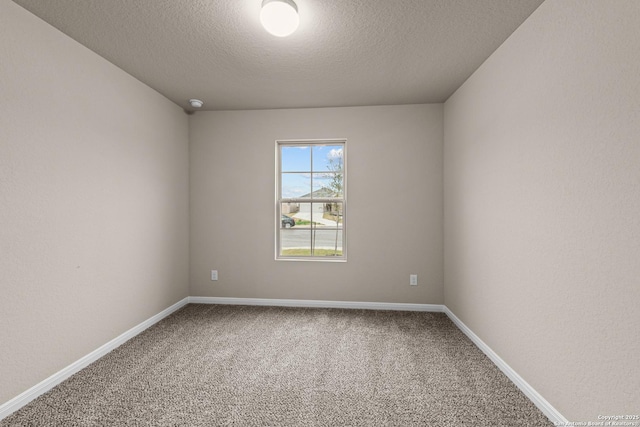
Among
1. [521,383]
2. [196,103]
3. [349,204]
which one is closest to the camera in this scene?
[521,383]

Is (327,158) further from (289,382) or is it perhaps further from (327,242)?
(289,382)

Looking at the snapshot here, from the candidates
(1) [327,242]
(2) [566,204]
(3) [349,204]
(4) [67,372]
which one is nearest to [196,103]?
(3) [349,204]

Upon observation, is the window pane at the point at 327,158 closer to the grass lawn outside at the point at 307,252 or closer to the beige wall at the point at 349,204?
the beige wall at the point at 349,204

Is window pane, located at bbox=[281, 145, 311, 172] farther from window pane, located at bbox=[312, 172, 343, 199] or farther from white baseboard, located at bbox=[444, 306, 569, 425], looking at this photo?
white baseboard, located at bbox=[444, 306, 569, 425]

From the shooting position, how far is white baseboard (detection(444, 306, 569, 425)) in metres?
1.63

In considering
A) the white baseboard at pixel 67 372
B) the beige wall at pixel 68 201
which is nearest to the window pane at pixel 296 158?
the beige wall at pixel 68 201

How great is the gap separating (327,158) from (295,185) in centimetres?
54

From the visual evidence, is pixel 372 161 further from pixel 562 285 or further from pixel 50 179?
pixel 50 179

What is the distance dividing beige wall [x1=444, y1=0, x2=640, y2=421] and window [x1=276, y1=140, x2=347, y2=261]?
5.38 ft

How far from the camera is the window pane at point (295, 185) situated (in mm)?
3686

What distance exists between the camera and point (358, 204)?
3.53 m

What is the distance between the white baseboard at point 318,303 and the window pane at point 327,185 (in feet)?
4.41

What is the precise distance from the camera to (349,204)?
11.6 feet

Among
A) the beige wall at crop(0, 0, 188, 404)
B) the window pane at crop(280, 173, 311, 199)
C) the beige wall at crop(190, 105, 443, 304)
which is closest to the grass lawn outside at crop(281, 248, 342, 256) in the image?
the beige wall at crop(190, 105, 443, 304)
